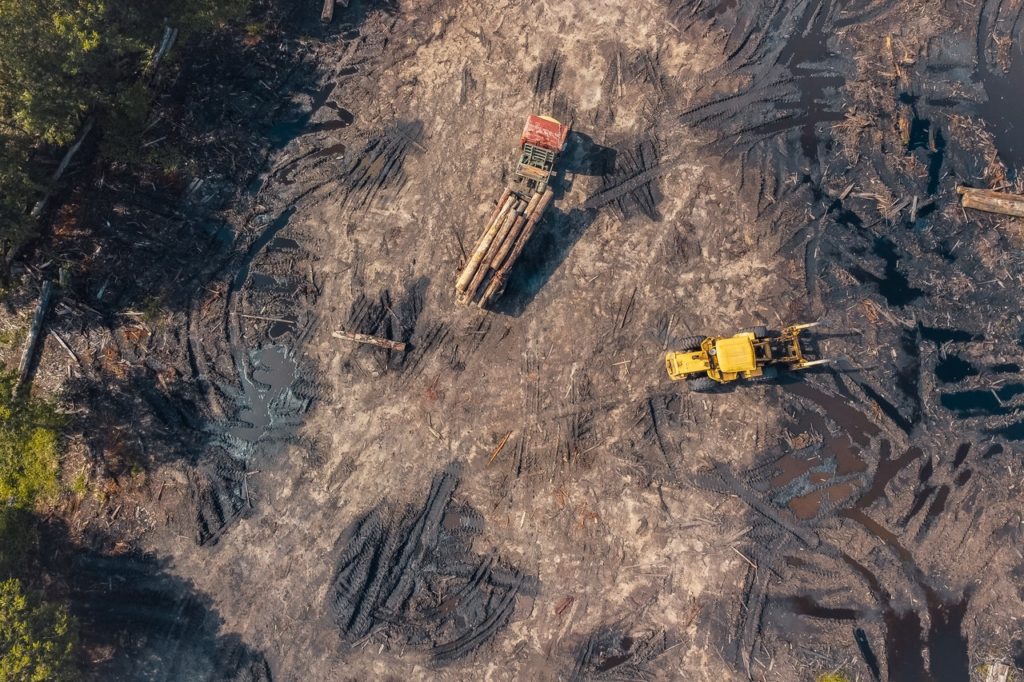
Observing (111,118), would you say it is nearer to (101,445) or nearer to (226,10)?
(226,10)

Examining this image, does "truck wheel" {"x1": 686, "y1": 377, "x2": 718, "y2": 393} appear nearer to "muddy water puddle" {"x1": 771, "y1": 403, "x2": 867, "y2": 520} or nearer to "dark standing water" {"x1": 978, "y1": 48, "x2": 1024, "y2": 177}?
"muddy water puddle" {"x1": 771, "y1": 403, "x2": 867, "y2": 520}

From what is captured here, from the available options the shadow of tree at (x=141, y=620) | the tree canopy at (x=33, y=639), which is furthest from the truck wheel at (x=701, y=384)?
the tree canopy at (x=33, y=639)

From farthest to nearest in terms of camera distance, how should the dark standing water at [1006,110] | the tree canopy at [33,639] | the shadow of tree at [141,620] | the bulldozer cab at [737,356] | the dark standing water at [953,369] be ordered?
the dark standing water at [1006,110] < the dark standing water at [953,369] < the shadow of tree at [141,620] < the bulldozer cab at [737,356] < the tree canopy at [33,639]

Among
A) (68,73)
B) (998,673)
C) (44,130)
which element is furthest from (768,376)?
(44,130)

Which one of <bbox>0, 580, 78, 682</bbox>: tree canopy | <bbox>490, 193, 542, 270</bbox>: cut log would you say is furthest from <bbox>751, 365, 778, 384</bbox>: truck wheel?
<bbox>0, 580, 78, 682</bbox>: tree canopy

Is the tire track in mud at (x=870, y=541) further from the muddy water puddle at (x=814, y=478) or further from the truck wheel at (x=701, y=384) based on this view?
the truck wheel at (x=701, y=384)

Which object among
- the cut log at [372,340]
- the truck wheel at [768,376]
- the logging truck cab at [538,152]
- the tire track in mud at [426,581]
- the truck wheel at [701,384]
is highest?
the logging truck cab at [538,152]
